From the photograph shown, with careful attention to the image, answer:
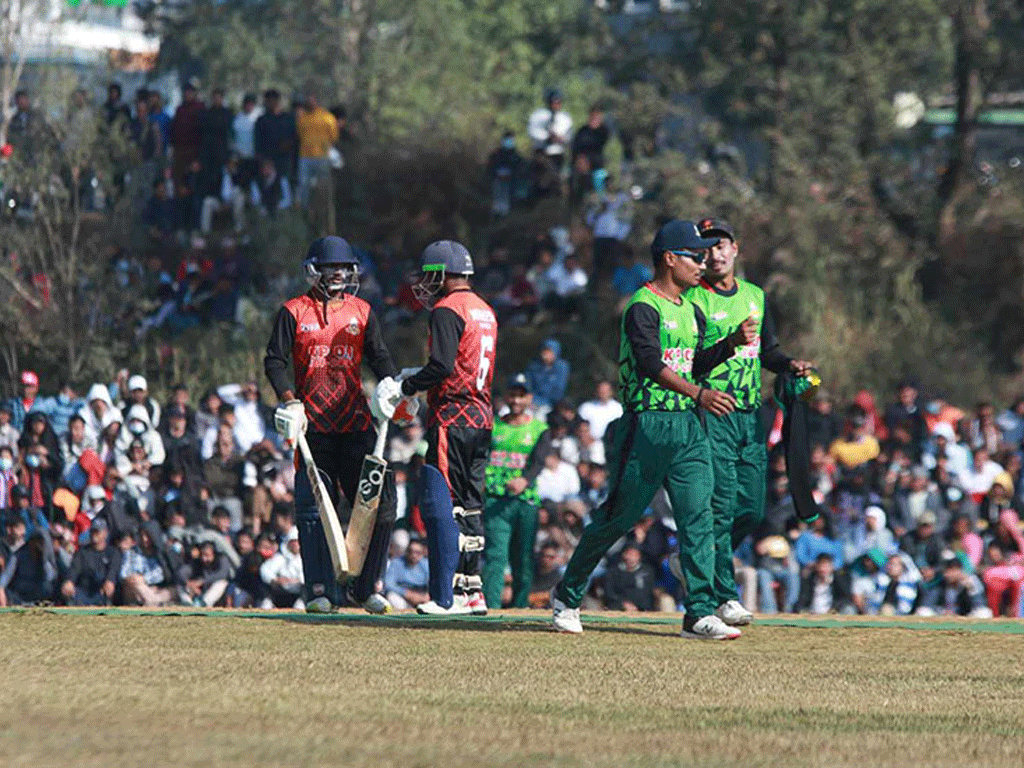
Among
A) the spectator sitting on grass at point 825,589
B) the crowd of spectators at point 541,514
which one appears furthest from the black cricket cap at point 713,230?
the spectator sitting on grass at point 825,589

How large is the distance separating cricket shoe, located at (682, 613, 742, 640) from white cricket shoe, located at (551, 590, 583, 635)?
56 cm

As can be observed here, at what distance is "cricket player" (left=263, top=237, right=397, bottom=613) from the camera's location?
38.3 ft

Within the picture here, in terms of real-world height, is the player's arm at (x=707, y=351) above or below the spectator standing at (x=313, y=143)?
below

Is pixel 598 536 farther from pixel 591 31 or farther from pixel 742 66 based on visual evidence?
pixel 591 31

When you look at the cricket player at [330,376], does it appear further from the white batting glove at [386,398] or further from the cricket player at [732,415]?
the cricket player at [732,415]

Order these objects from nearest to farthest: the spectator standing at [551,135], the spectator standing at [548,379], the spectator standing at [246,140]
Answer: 1. the spectator standing at [548,379]
2. the spectator standing at [551,135]
3. the spectator standing at [246,140]

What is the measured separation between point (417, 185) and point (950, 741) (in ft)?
83.5

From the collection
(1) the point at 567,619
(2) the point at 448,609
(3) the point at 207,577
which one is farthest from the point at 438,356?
(3) the point at 207,577

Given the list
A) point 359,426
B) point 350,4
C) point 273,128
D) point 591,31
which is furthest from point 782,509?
point 350,4

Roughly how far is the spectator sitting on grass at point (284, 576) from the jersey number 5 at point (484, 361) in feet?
21.8

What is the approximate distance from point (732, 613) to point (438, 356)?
2.06m

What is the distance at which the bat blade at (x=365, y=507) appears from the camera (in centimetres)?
1150

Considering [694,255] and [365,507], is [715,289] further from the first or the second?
[365,507]

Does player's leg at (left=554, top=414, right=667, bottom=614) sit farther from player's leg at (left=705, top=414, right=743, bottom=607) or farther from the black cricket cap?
the black cricket cap
